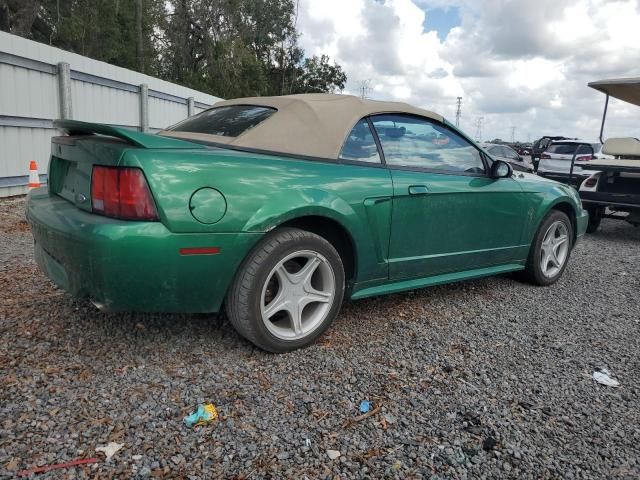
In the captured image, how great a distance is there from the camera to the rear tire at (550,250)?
171 inches

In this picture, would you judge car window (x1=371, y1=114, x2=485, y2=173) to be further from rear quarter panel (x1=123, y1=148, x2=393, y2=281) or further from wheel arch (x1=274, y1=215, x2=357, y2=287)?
wheel arch (x1=274, y1=215, x2=357, y2=287)

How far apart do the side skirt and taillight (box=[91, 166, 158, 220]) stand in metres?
1.39

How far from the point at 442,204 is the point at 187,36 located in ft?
112

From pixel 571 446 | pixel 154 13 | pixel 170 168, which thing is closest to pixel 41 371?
pixel 170 168

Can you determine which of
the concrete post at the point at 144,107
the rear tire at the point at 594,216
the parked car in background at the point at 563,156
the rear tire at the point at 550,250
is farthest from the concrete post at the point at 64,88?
the parked car in background at the point at 563,156

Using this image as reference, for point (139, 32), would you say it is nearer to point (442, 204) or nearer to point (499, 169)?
point (499, 169)

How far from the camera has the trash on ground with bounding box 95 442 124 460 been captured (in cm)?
190

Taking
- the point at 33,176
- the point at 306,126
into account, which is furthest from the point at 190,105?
the point at 306,126

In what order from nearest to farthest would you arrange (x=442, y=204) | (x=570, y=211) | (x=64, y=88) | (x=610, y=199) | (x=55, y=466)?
(x=55, y=466), (x=442, y=204), (x=570, y=211), (x=610, y=199), (x=64, y=88)

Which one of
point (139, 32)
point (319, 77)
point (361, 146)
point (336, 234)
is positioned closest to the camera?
point (336, 234)

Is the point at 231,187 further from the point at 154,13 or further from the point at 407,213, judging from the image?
the point at 154,13

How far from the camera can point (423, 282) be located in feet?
11.3

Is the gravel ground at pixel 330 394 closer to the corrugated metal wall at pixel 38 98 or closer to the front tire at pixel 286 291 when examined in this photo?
the front tire at pixel 286 291

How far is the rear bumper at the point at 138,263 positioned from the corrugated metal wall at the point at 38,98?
6145 millimetres
